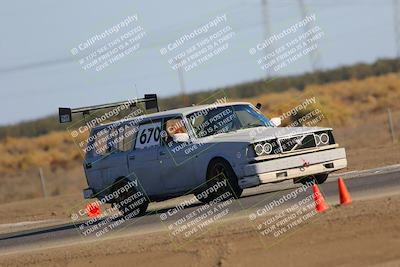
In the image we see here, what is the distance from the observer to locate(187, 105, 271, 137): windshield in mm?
18312

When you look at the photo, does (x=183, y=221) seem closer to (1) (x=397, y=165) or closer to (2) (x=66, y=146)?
(1) (x=397, y=165)

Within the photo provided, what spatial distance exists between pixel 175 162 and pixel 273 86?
4912cm

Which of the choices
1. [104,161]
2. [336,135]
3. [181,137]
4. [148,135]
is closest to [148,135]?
[148,135]

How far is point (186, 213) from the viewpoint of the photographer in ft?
56.7

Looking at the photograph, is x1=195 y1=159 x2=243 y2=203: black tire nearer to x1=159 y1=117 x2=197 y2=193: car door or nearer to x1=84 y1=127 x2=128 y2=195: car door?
x1=159 y1=117 x2=197 y2=193: car door

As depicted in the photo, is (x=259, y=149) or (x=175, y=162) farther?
(x=175, y=162)

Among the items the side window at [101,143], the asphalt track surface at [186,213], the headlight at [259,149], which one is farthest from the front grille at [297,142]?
the side window at [101,143]

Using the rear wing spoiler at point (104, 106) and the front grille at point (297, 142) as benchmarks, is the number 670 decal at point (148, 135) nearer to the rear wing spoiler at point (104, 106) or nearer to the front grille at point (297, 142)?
the rear wing spoiler at point (104, 106)

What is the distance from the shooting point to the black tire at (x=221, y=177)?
1733 centimetres

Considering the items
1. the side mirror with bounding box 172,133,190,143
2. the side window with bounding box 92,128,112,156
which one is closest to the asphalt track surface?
the side mirror with bounding box 172,133,190,143

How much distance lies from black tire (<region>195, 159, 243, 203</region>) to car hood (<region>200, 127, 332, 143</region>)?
40cm

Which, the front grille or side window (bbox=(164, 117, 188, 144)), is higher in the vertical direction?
side window (bbox=(164, 117, 188, 144))

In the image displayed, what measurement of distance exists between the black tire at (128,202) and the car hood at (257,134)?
1806 mm

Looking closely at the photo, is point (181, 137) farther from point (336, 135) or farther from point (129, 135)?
point (336, 135)
